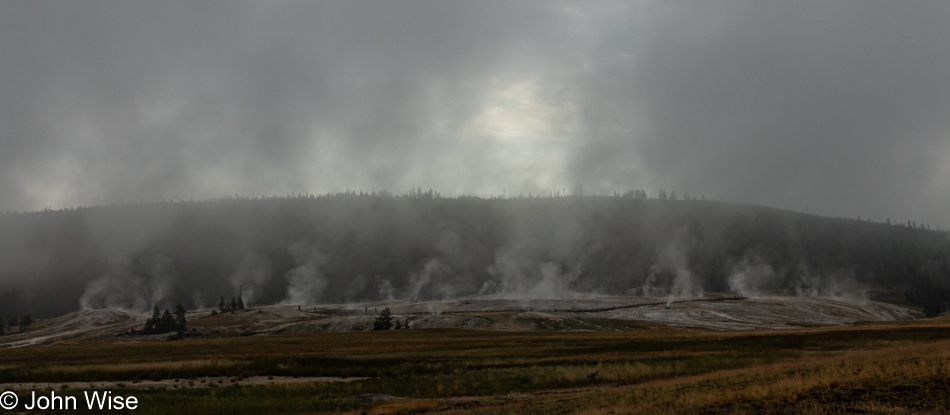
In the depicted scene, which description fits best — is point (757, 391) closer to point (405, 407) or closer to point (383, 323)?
point (405, 407)

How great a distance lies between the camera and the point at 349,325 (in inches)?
5566

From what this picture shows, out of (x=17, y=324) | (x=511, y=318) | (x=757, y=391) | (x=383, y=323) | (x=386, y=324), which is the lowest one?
(x=17, y=324)

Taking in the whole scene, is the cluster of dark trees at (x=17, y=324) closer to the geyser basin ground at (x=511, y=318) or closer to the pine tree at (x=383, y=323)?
the geyser basin ground at (x=511, y=318)

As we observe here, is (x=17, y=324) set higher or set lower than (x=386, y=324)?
lower

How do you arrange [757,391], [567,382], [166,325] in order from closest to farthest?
[757,391], [567,382], [166,325]

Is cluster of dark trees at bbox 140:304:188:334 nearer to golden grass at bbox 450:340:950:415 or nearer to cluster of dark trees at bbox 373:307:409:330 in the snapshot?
cluster of dark trees at bbox 373:307:409:330

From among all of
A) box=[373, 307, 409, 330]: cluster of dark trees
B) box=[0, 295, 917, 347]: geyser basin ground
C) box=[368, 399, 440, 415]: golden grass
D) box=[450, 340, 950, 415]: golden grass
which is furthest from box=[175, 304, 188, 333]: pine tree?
box=[450, 340, 950, 415]: golden grass

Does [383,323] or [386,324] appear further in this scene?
[383,323]

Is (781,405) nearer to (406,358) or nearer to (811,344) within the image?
(406,358)

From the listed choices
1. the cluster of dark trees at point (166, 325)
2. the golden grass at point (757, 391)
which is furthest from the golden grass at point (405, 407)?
the cluster of dark trees at point (166, 325)

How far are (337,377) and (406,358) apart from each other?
14.3 meters

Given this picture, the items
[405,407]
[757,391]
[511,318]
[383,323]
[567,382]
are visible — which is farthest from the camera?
[511,318]

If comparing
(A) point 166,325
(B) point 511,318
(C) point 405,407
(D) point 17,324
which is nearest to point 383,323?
(B) point 511,318

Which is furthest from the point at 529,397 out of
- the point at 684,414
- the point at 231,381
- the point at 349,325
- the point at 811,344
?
the point at 349,325
